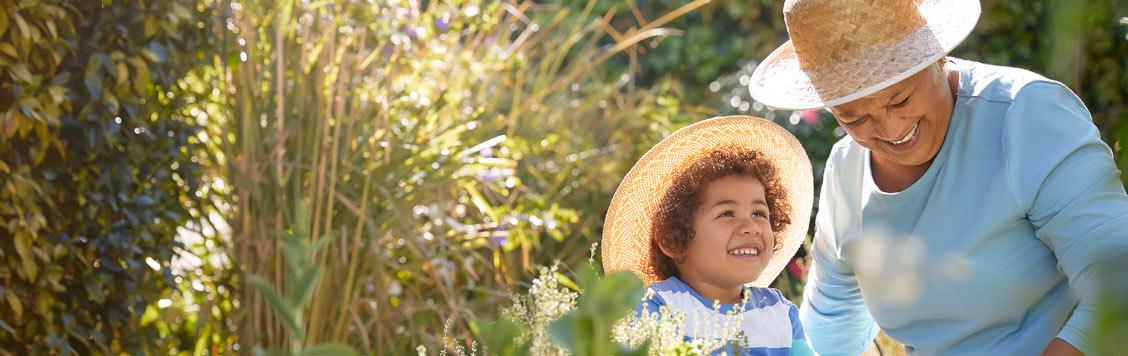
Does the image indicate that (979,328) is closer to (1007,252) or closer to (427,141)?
(1007,252)

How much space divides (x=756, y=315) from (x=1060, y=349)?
0.86 meters

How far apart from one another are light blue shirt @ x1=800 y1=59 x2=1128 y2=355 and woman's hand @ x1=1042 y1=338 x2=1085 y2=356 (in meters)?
0.01

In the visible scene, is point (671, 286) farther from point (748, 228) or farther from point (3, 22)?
point (3, 22)

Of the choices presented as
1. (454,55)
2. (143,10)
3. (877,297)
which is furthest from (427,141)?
(877,297)

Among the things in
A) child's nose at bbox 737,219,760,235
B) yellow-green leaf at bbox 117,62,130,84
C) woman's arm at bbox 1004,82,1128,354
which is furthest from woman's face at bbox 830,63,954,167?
yellow-green leaf at bbox 117,62,130,84

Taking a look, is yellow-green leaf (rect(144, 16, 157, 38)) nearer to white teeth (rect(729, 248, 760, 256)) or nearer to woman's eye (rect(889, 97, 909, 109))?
white teeth (rect(729, 248, 760, 256))

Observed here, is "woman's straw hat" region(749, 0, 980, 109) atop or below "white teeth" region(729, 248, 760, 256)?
atop

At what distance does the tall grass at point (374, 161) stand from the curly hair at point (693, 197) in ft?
3.07

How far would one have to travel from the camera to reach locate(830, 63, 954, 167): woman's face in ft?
6.49

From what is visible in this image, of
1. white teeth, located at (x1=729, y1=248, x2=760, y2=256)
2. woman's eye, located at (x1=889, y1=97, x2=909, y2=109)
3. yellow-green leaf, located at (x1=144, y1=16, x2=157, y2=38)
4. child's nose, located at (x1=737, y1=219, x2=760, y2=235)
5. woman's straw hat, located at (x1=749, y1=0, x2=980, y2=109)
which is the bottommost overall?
woman's eye, located at (x1=889, y1=97, x2=909, y2=109)

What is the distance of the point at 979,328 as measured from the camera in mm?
2100

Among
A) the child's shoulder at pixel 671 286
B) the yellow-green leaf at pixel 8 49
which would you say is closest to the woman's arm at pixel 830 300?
the child's shoulder at pixel 671 286

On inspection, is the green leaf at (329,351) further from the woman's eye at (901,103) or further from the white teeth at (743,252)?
the white teeth at (743,252)

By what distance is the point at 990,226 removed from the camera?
6.56ft
